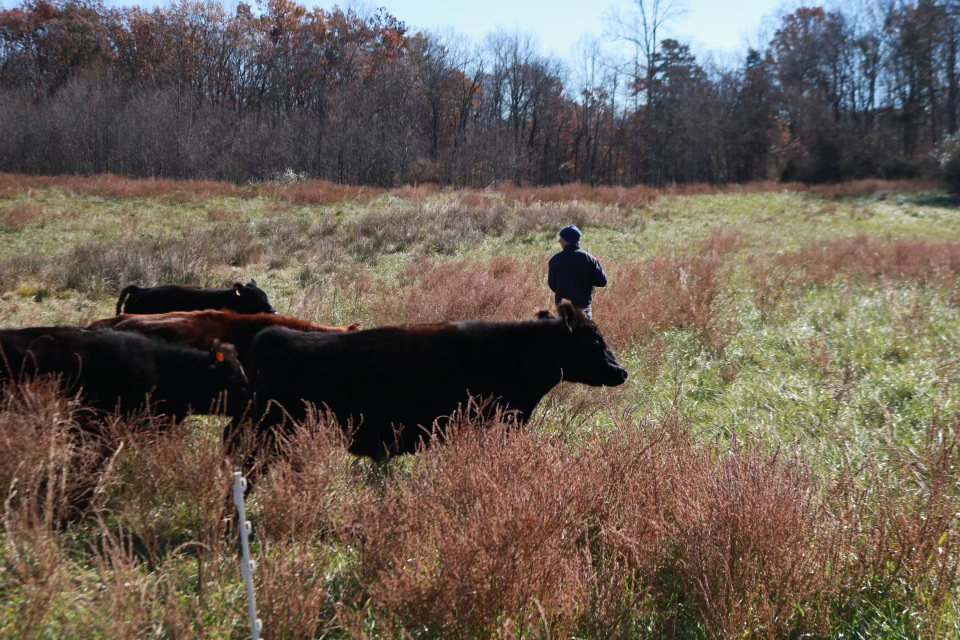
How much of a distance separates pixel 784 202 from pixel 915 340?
2812cm

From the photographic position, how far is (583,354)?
572 cm

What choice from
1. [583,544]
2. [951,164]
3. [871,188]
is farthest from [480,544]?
[951,164]

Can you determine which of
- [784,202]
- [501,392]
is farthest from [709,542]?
[784,202]

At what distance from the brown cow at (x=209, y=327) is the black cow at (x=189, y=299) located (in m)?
2.48

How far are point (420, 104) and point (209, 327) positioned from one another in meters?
Answer: 58.1

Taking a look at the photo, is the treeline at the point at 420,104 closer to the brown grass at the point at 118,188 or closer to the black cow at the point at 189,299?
the brown grass at the point at 118,188

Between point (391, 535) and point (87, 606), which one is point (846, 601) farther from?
point (87, 606)

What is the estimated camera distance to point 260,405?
487cm

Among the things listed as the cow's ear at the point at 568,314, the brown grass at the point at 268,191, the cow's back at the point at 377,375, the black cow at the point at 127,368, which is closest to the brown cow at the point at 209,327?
the black cow at the point at 127,368

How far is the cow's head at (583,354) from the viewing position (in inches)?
222

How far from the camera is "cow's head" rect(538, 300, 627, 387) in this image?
565 centimetres

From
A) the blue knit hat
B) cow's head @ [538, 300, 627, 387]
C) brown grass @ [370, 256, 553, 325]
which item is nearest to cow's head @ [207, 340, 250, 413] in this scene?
cow's head @ [538, 300, 627, 387]

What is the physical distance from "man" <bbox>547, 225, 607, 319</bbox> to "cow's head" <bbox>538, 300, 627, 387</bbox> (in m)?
2.61

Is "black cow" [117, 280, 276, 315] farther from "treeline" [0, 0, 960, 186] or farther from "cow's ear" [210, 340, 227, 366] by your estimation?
"treeline" [0, 0, 960, 186]
